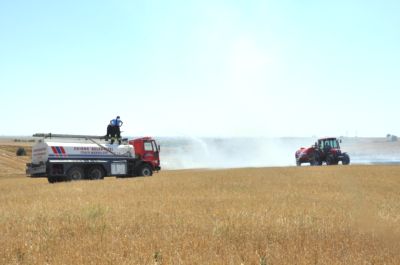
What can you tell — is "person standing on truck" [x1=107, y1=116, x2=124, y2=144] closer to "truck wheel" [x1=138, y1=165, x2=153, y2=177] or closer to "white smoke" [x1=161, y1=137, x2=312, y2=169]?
"truck wheel" [x1=138, y1=165, x2=153, y2=177]

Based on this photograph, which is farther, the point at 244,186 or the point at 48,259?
the point at 244,186

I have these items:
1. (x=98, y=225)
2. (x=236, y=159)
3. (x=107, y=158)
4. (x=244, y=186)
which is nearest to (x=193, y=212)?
(x=98, y=225)

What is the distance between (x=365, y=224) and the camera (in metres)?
11.1

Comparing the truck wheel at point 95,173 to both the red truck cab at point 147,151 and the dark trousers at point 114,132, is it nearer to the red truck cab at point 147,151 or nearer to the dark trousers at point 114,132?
the dark trousers at point 114,132

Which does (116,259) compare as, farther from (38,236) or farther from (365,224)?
(365,224)

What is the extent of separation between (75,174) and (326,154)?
2478 centimetres

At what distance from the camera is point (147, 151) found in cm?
3819

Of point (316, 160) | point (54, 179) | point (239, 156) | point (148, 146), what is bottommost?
point (239, 156)

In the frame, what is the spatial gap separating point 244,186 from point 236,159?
212 ft

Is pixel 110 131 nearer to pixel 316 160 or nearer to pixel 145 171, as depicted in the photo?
pixel 145 171

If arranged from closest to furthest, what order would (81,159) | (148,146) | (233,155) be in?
(81,159) < (148,146) < (233,155)

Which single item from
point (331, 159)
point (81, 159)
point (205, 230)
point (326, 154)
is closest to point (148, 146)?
point (81, 159)

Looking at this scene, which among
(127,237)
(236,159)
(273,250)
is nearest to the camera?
(273,250)

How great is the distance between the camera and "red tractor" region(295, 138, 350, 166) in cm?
4728
